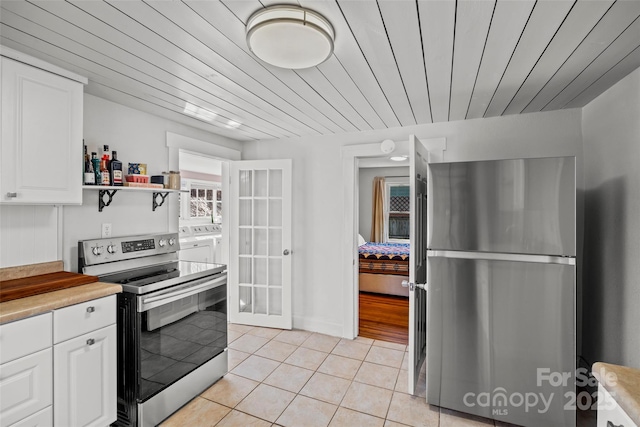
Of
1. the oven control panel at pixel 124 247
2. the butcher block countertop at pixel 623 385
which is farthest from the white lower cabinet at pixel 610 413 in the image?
the oven control panel at pixel 124 247

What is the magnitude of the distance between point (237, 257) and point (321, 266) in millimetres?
1000

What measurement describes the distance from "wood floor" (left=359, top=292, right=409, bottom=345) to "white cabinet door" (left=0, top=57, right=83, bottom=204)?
2.96 m

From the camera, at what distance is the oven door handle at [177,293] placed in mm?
1907

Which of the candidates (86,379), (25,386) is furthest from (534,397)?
(25,386)

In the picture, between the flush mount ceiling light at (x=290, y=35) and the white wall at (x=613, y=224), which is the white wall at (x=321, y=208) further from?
the flush mount ceiling light at (x=290, y=35)

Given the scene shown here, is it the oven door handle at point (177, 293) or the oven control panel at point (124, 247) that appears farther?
the oven control panel at point (124, 247)

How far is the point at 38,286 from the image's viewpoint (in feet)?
5.46

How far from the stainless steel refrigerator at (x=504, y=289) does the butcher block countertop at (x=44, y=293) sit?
6.74 feet

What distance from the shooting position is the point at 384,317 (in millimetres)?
3908

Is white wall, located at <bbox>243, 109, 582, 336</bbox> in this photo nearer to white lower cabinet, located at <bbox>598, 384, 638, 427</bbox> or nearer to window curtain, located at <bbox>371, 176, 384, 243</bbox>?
white lower cabinet, located at <bbox>598, 384, 638, 427</bbox>

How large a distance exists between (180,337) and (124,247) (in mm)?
846

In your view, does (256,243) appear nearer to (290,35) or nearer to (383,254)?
(383,254)

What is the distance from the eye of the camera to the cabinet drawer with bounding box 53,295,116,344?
157 centimetres

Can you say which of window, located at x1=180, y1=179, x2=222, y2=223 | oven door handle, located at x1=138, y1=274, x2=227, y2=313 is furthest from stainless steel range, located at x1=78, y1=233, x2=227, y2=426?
window, located at x1=180, y1=179, x2=222, y2=223
